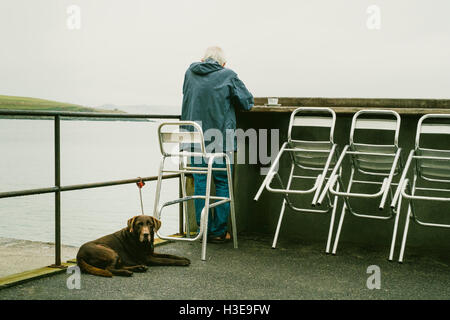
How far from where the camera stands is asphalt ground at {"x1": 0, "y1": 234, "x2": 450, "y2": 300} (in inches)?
131

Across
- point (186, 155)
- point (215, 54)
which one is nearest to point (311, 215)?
point (186, 155)

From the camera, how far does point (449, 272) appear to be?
13.0ft

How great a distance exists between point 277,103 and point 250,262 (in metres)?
1.78

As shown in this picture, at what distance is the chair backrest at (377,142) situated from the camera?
432cm

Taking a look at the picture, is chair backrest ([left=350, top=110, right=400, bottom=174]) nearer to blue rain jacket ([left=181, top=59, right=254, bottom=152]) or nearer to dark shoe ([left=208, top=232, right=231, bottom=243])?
blue rain jacket ([left=181, top=59, right=254, bottom=152])

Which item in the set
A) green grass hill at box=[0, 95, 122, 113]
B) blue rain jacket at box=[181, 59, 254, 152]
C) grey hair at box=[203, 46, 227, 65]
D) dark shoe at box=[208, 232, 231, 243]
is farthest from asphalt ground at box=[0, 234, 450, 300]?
grey hair at box=[203, 46, 227, 65]

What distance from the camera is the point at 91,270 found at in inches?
144

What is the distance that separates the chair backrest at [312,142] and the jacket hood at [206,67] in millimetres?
743

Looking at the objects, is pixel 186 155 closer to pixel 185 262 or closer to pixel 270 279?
pixel 185 262

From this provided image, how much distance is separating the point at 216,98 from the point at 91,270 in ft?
5.76

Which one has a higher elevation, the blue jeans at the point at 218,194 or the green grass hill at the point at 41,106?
the green grass hill at the point at 41,106

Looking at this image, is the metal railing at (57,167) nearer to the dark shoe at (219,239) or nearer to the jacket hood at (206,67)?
the jacket hood at (206,67)

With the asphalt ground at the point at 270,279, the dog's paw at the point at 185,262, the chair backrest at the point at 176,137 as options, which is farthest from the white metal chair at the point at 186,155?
the asphalt ground at the point at 270,279
